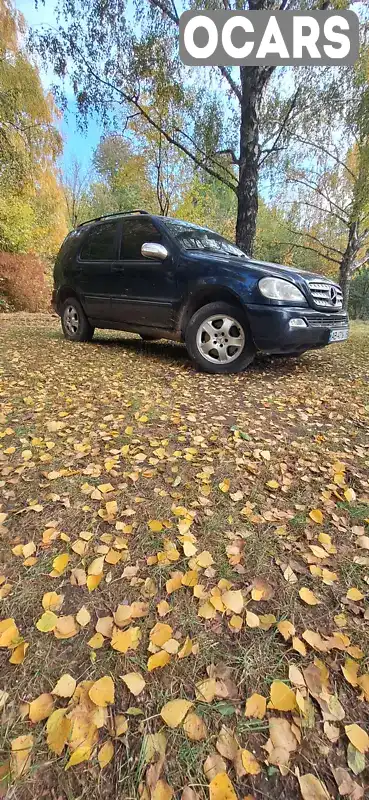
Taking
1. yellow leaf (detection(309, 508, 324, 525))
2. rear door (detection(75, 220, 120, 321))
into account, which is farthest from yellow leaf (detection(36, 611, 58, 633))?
rear door (detection(75, 220, 120, 321))

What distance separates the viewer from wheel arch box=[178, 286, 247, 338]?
4.12m

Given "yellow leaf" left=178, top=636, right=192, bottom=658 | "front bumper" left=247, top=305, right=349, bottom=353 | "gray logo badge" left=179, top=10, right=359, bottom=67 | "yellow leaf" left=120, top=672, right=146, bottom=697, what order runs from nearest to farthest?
"yellow leaf" left=120, top=672, right=146, bottom=697 → "yellow leaf" left=178, top=636, right=192, bottom=658 → "front bumper" left=247, top=305, right=349, bottom=353 → "gray logo badge" left=179, top=10, right=359, bottom=67

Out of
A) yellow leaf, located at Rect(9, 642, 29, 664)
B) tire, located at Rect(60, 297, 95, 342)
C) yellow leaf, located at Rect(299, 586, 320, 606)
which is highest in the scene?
tire, located at Rect(60, 297, 95, 342)

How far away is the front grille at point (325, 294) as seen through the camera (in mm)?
4153

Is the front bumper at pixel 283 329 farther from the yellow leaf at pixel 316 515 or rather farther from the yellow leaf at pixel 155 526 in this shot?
the yellow leaf at pixel 155 526

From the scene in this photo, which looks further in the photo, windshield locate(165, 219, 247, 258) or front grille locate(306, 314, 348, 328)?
windshield locate(165, 219, 247, 258)

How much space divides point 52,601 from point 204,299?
3606 millimetres

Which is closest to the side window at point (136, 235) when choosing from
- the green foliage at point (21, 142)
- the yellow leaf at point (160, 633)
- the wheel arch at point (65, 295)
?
the wheel arch at point (65, 295)

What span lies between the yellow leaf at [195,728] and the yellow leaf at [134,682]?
0.16 meters

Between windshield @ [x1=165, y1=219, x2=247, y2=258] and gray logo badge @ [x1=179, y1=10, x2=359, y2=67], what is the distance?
4.60m

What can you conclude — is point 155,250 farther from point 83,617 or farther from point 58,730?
point 58,730

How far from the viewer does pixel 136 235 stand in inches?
200

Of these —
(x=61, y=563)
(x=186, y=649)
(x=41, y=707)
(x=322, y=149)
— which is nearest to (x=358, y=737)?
(x=186, y=649)

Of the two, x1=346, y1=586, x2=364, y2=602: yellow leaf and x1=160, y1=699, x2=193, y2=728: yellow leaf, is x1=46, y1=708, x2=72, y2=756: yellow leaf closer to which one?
x1=160, y1=699, x2=193, y2=728: yellow leaf
